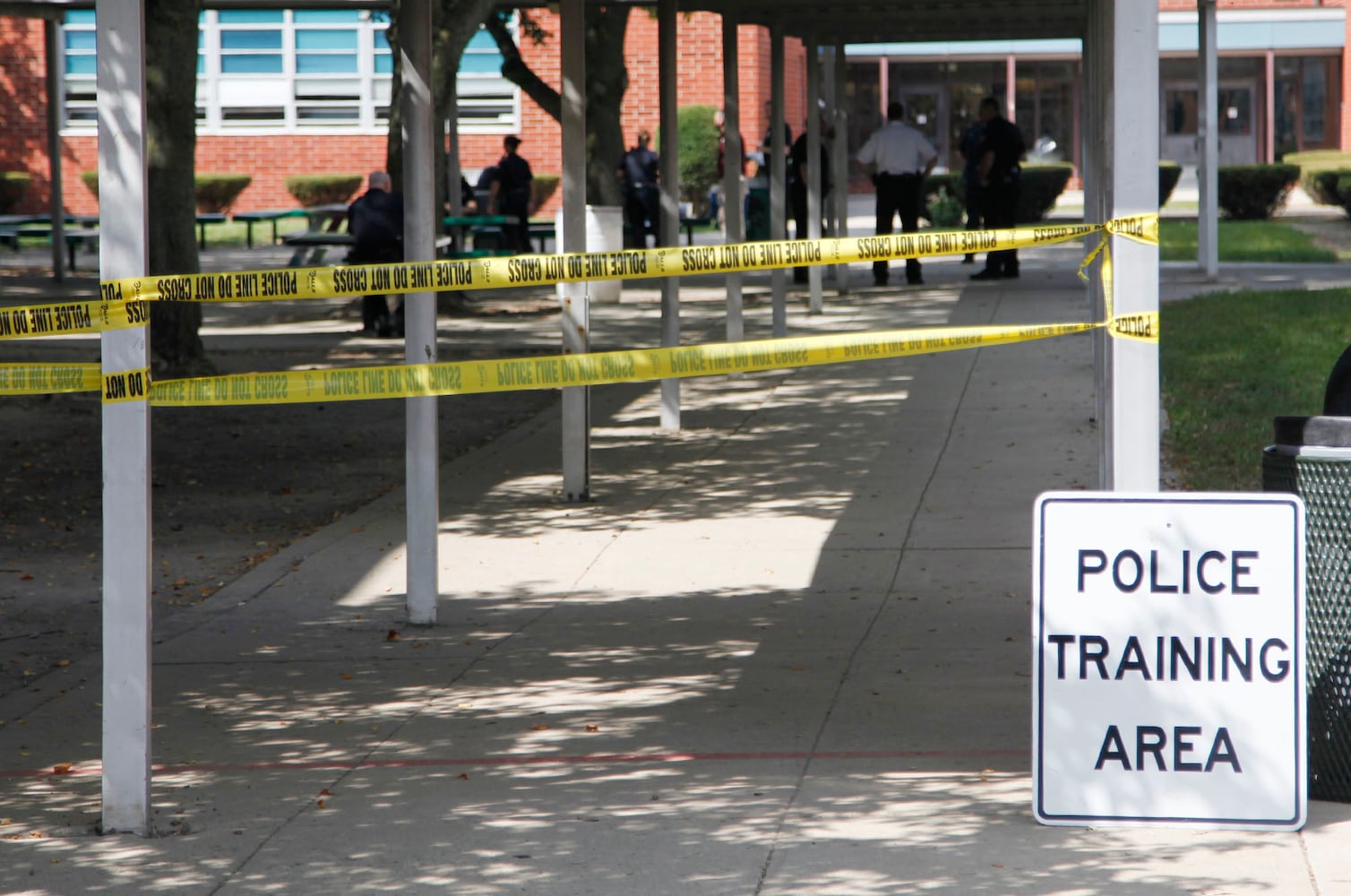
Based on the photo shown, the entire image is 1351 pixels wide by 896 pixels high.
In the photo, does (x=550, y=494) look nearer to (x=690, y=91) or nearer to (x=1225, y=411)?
(x=1225, y=411)

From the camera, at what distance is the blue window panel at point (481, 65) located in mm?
37312

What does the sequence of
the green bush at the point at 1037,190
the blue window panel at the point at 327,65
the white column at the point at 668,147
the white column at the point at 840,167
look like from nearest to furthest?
the white column at the point at 668,147 → the white column at the point at 840,167 → the green bush at the point at 1037,190 → the blue window panel at the point at 327,65

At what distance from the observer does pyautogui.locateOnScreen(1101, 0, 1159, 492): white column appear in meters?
4.85

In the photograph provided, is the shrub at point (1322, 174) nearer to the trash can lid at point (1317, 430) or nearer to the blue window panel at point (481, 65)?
the blue window panel at point (481, 65)

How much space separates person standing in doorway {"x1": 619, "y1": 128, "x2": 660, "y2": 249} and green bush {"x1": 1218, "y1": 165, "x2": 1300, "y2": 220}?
10280 mm

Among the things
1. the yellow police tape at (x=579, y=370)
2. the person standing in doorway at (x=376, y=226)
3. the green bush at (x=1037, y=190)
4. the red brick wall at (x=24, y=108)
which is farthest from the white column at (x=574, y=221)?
the red brick wall at (x=24, y=108)

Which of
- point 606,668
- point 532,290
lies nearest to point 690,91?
point 532,290

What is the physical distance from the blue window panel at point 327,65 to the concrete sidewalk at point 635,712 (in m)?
28.3

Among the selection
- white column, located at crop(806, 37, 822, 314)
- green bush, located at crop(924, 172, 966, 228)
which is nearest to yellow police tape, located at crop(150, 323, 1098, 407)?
white column, located at crop(806, 37, 822, 314)

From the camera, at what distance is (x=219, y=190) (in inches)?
1451

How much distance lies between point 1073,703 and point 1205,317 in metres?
12.4

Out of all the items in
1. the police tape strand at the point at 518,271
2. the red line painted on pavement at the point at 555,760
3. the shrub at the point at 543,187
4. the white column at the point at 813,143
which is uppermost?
the shrub at the point at 543,187

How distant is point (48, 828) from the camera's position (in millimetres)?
4980

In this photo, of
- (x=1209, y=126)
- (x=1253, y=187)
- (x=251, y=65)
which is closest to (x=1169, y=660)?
(x=1209, y=126)
